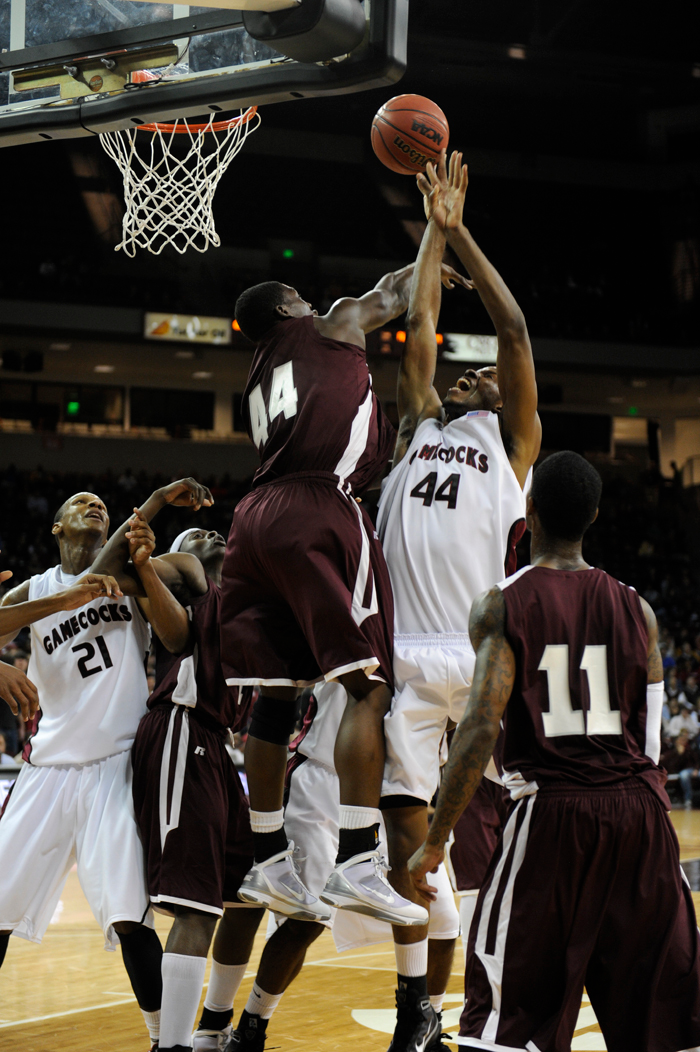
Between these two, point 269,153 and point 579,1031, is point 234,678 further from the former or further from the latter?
point 269,153

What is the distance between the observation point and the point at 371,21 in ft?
13.5

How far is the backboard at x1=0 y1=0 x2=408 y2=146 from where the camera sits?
4.06 m

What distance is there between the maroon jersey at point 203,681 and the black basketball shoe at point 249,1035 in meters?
1.23

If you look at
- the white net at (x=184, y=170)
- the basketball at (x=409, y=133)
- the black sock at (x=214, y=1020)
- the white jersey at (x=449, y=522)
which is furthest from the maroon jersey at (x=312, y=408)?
the black sock at (x=214, y=1020)

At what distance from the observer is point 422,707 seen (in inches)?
160

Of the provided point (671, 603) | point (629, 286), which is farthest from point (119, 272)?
point (671, 603)

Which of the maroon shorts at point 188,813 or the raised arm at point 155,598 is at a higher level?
the raised arm at point 155,598

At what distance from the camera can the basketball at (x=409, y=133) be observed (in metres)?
4.70

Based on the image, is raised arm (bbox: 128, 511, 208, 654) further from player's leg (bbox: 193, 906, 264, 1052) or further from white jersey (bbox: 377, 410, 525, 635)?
player's leg (bbox: 193, 906, 264, 1052)

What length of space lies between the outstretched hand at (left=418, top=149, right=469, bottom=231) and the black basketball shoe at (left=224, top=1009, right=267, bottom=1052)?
132 inches

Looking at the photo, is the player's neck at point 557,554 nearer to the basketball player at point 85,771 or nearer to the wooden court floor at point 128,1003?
the basketball player at point 85,771

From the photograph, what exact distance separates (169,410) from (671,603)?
12.8 m

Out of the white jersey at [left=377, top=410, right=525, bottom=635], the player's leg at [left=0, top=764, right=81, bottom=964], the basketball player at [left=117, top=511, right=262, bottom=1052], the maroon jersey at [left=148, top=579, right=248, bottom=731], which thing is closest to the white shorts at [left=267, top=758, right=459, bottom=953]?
the basketball player at [left=117, top=511, right=262, bottom=1052]

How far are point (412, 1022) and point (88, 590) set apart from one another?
2.12m
